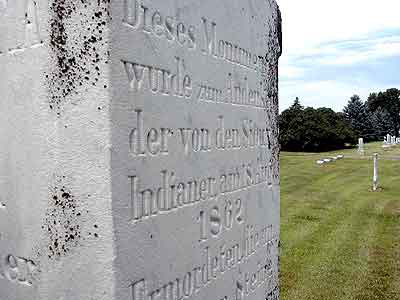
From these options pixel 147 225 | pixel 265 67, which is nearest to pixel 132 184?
pixel 147 225

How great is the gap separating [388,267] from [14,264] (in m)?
7.37

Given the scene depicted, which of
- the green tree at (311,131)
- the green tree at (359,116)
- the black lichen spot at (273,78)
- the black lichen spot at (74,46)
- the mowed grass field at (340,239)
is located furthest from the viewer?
the green tree at (359,116)

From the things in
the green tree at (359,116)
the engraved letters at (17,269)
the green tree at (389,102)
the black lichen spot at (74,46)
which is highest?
the green tree at (389,102)

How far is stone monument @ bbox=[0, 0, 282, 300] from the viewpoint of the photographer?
6.20 feet

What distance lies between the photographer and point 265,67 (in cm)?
358

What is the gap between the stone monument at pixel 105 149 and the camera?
1889 mm

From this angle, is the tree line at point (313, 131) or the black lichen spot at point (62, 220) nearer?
the black lichen spot at point (62, 220)

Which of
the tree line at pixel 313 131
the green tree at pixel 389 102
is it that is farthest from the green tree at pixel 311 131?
the green tree at pixel 389 102

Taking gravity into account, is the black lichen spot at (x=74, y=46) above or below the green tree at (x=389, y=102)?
below

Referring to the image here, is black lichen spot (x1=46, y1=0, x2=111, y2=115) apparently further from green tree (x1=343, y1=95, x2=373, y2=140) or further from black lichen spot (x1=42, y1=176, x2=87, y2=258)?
green tree (x1=343, y1=95, x2=373, y2=140)

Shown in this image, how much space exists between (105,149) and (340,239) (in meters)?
9.13

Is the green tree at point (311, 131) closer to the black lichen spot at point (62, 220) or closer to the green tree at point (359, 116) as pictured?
the green tree at point (359, 116)

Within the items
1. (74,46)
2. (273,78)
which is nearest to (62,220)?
(74,46)

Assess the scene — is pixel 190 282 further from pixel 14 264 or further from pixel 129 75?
pixel 129 75
